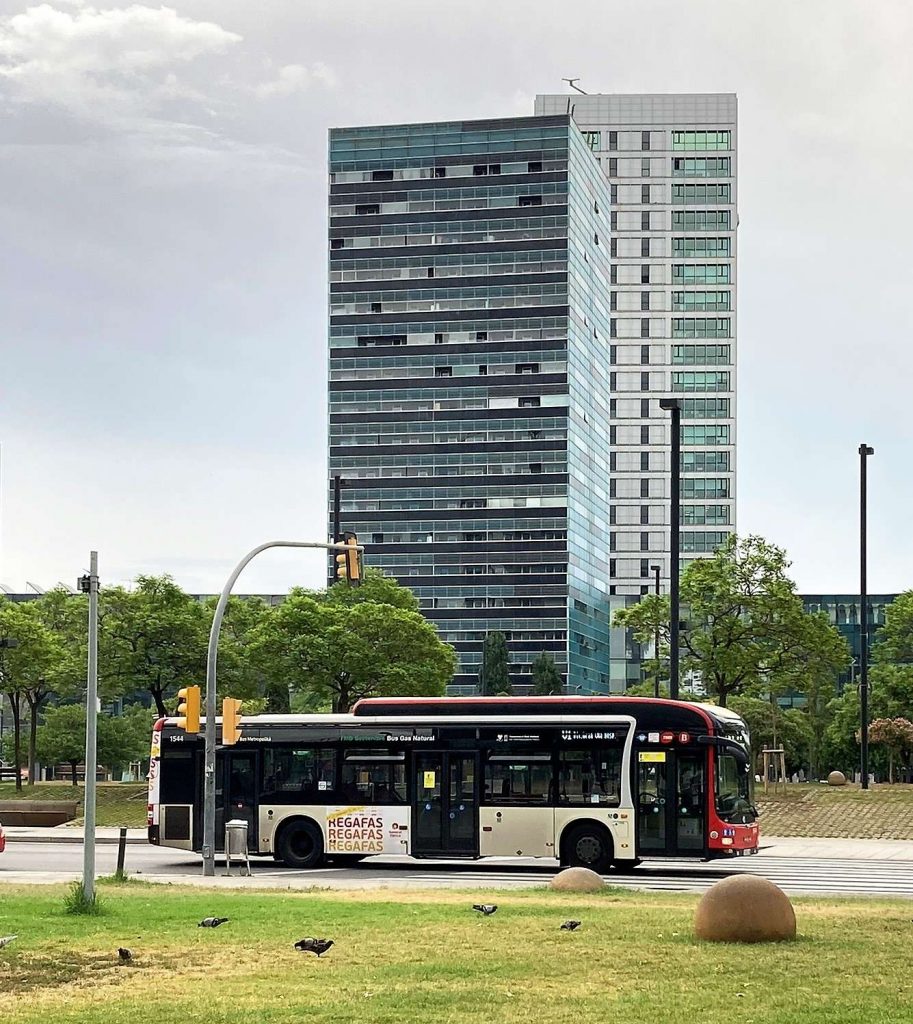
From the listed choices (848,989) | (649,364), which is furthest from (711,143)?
(848,989)

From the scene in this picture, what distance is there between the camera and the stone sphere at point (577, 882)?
24.6 m

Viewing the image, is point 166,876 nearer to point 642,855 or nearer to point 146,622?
point 642,855

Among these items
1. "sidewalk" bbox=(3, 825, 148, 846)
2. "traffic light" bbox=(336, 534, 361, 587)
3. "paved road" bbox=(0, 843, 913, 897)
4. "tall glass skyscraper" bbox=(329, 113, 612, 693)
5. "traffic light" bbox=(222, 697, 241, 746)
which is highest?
"tall glass skyscraper" bbox=(329, 113, 612, 693)

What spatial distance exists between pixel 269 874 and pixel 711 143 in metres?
173

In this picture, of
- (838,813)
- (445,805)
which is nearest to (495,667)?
(838,813)

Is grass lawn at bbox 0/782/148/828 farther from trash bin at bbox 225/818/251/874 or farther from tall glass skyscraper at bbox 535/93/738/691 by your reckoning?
tall glass skyscraper at bbox 535/93/738/691

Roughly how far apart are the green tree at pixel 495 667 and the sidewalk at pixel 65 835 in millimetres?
89799

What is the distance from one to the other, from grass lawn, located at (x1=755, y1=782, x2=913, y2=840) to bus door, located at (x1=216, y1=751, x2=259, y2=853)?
18352 millimetres

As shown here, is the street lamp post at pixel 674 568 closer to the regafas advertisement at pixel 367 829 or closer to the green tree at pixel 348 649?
the regafas advertisement at pixel 367 829

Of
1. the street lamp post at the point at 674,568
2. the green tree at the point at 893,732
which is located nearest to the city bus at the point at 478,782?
the street lamp post at the point at 674,568

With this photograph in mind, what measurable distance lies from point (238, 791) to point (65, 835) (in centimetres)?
1461

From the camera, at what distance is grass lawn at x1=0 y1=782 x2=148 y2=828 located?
54250 millimetres

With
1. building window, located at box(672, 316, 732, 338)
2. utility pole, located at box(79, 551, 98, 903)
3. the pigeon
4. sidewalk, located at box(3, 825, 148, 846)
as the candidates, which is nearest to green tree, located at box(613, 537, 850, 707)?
sidewalk, located at box(3, 825, 148, 846)

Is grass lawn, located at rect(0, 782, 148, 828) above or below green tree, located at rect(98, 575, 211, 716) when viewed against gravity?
below
